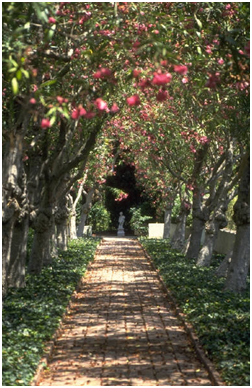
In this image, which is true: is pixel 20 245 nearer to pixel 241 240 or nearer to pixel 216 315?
pixel 241 240

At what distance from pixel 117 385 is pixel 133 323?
5172 millimetres

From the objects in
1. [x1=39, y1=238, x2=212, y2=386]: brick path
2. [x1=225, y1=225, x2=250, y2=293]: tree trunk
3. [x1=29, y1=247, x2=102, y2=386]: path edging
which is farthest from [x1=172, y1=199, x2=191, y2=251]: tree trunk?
[x1=29, y1=247, x2=102, y2=386]: path edging

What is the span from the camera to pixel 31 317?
13500 mm

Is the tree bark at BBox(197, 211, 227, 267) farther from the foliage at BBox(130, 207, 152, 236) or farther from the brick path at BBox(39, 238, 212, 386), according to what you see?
the foliage at BBox(130, 207, 152, 236)

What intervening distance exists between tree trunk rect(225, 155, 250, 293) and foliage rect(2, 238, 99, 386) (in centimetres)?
400

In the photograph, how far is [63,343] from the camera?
12.6 metres

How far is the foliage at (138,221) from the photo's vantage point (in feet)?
194

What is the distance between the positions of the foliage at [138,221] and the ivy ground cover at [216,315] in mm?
34591

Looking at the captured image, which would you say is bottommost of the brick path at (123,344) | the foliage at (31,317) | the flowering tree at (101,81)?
the brick path at (123,344)

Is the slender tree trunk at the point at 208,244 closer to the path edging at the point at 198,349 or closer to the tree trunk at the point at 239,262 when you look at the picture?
the path edging at the point at 198,349

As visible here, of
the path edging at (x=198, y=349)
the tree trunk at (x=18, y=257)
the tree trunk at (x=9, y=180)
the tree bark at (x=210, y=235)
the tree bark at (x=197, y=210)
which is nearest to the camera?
the path edging at (x=198, y=349)

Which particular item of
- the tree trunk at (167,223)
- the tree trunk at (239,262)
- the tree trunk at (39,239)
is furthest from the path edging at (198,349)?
the tree trunk at (167,223)

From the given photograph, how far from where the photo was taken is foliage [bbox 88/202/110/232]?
59594 mm

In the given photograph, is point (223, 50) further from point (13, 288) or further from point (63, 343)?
point (13, 288)
